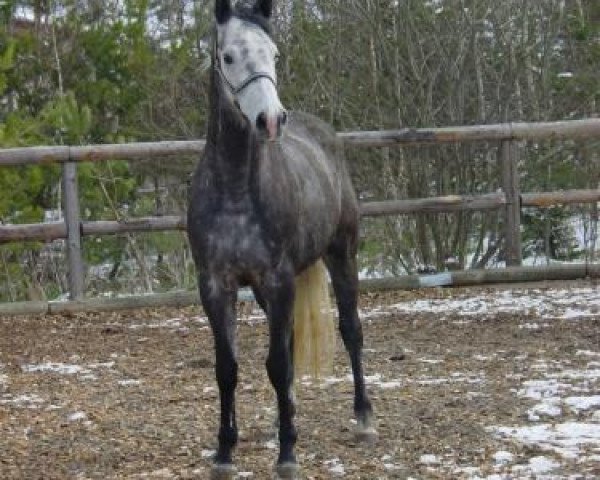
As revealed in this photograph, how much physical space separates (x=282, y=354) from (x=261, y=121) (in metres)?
0.83

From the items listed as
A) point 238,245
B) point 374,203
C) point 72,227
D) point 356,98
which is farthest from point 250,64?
point 356,98

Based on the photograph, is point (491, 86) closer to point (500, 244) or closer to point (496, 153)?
point (496, 153)

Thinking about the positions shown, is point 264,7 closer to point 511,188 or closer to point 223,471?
point 223,471

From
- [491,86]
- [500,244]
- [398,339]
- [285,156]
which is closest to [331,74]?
[491,86]

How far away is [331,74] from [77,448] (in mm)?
6384

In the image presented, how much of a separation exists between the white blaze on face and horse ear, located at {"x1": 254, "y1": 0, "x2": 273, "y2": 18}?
0.29 ft

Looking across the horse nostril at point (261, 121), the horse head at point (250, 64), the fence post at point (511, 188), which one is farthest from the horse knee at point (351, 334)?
the fence post at point (511, 188)

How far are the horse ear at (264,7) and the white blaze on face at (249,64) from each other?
0.09 m

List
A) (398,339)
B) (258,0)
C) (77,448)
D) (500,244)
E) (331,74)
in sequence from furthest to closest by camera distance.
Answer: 1. (331,74)
2. (500,244)
3. (398,339)
4. (77,448)
5. (258,0)

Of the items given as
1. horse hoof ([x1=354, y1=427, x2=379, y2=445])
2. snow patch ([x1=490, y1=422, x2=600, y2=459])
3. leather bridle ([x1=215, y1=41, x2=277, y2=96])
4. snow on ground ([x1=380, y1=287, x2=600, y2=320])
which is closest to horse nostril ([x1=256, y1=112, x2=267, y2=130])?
leather bridle ([x1=215, y1=41, x2=277, y2=96])

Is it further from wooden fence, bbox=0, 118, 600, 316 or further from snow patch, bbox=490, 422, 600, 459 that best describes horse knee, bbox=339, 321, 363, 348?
wooden fence, bbox=0, 118, 600, 316

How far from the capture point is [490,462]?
3748mm

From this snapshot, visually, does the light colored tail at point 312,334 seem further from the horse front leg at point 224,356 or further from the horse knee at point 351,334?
the horse front leg at point 224,356

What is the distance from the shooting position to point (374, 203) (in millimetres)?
7891
